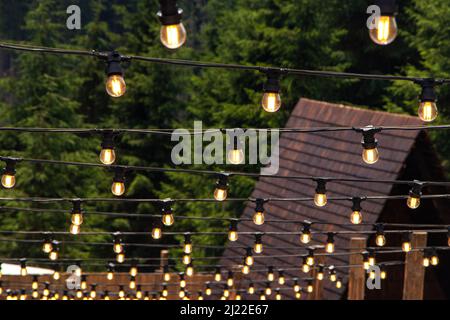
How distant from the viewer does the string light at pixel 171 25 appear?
212 inches

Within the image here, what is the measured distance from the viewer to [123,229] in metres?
32.1

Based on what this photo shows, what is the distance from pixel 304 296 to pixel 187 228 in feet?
43.4

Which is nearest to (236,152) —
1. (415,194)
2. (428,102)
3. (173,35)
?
(428,102)

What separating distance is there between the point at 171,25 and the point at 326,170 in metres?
13.2

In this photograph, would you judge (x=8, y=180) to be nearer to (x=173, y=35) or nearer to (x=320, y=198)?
(x=320, y=198)

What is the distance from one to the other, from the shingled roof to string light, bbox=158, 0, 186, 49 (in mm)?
10820

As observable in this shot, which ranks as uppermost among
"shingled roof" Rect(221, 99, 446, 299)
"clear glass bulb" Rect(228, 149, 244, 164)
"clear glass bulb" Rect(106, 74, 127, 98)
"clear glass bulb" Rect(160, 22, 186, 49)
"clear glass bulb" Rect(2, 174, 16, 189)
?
"shingled roof" Rect(221, 99, 446, 299)

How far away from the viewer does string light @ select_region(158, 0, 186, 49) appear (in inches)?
212

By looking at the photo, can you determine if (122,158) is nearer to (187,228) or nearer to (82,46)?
(187,228)

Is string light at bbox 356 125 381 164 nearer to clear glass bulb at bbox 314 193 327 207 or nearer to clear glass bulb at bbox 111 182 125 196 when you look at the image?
clear glass bulb at bbox 314 193 327 207

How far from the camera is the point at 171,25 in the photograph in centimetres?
538

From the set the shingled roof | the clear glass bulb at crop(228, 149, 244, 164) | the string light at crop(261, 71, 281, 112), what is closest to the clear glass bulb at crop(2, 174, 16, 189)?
the clear glass bulb at crop(228, 149, 244, 164)

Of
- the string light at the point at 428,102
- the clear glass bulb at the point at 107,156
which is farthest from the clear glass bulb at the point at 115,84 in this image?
the string light at the point at 428,102
